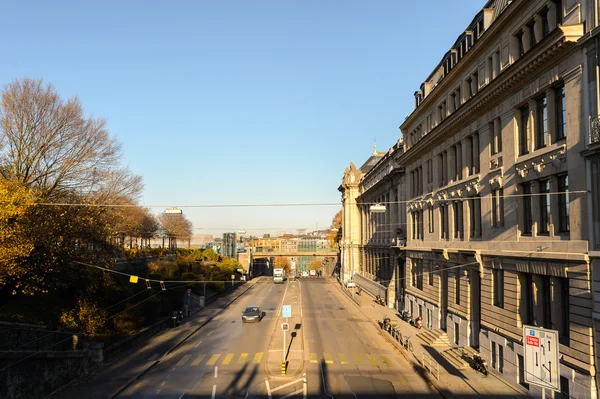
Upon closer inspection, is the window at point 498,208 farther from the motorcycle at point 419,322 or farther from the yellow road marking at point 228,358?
the yellow road marking at point 228,358

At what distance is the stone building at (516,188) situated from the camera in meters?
17.8

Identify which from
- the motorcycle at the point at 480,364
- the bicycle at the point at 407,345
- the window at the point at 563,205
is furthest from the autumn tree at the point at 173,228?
the window at the point at 563,205

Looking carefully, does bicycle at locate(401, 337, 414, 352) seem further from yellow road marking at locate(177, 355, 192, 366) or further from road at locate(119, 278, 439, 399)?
yellow road marking at locate(177, 355, 192, 366)

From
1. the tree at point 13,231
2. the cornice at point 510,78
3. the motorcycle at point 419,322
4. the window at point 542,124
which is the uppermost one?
the cornice at point 510,78

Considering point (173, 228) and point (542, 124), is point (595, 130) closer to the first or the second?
point (542, 124)

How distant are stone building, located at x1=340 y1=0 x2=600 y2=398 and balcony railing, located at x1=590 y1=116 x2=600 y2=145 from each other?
3.4 inches

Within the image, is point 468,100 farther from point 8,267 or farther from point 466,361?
point 8,267

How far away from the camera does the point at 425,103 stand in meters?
39.8

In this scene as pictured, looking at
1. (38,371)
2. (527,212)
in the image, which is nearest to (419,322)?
(527,212)

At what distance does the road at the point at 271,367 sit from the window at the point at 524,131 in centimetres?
1307

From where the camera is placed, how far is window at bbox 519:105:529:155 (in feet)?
76.1

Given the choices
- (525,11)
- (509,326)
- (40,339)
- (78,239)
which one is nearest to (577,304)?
(509,326)

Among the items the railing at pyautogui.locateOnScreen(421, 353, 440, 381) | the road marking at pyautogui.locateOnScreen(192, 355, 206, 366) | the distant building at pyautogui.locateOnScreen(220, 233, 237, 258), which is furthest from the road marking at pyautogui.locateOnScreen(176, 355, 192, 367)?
the distant building at pyautogui.locateOnScreen(220, 233, 237, 258)

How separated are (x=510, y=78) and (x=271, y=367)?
20.4 m
